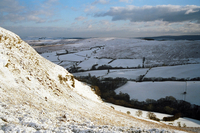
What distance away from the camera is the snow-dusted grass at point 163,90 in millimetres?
45125

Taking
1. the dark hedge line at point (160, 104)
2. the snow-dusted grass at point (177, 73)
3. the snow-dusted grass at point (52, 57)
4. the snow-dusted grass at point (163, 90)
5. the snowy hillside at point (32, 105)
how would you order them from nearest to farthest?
the snowy hillside at point (32, 105)
the dark hedge line at point (160, 104)
the snow-dusted grass at point (163, 90)
the snow-dusted grass at point (177, 73)
the snow-dusted grass at point (52, 57)

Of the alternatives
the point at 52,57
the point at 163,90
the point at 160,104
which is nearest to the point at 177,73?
the point at 163,90

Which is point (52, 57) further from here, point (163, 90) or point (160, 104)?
point (160, 104)

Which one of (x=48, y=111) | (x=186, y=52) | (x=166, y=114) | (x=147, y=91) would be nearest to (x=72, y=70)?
(x=147, y=91)

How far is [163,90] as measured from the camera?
164 feet

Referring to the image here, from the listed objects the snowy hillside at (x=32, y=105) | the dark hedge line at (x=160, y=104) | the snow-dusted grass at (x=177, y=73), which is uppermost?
the snowy hillside at (x=32, y=105)

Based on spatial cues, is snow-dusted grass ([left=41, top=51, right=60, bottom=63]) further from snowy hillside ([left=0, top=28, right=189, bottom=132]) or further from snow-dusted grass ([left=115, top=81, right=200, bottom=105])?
snowy hillside ([left=0, top=28, right=189, bottom=132])

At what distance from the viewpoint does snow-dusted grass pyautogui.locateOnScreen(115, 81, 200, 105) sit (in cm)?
4512

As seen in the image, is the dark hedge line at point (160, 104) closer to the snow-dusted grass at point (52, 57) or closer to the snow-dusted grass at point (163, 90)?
the snow-dusted grass at point (163, 90)

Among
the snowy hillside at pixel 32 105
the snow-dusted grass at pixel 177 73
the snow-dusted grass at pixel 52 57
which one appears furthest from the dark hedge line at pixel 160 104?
the snow-dusted grass at pixel 52 57

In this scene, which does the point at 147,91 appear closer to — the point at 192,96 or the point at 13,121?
the point at 192,96

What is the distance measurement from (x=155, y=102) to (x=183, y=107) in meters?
8.81

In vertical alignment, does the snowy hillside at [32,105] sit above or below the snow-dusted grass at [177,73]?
above

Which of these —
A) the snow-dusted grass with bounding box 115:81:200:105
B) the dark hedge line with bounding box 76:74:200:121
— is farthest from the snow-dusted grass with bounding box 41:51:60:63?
the snow-dusted grass with bounding box 115:81:200:105
